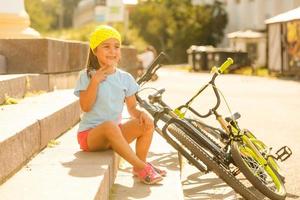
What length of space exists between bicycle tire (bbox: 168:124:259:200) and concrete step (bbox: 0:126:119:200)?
0.63m

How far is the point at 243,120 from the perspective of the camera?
1080cm

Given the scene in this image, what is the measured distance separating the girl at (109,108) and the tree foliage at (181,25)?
5405cm

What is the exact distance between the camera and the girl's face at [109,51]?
183 inches

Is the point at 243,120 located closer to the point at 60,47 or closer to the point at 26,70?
the point at 60,47

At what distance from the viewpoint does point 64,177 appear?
3.77 meters

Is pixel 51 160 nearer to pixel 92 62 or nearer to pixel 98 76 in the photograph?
pixel 98 76

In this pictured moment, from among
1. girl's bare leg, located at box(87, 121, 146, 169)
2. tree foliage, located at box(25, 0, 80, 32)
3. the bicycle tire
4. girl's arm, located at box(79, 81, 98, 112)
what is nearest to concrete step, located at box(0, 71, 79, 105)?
girl's arm, located at box(79, 81, 98, 112)

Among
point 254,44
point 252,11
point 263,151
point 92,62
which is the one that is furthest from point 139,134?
point 252,11

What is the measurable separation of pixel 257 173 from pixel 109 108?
1.30 m

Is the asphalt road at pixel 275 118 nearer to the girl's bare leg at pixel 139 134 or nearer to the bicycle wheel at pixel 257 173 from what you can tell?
the bicycle wheel at pixel 257 173

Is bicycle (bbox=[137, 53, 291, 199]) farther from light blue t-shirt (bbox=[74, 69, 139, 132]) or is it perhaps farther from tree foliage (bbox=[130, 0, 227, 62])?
tree foliage (bbox=[130, 0, 227, 62])

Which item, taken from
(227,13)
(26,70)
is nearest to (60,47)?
(26,70)

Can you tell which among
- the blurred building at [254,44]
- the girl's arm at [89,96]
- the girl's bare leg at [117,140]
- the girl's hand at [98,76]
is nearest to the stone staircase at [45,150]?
the girl's bare leg at [117,140]

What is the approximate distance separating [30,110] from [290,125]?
592 cm
